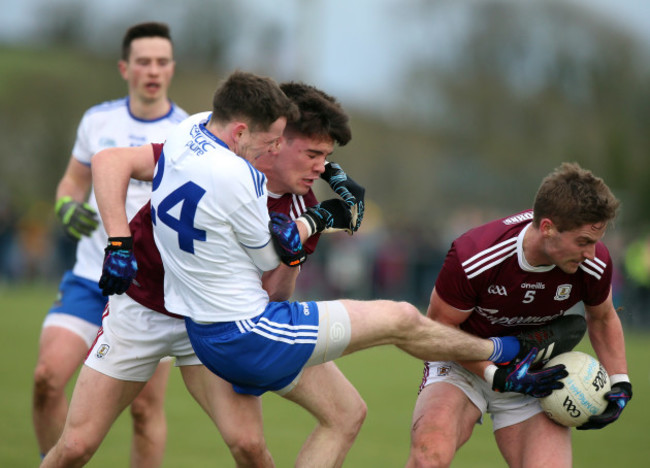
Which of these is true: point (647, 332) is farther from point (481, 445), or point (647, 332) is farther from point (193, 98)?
point (193, 98)

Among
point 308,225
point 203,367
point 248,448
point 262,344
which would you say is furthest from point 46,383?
point 308,225

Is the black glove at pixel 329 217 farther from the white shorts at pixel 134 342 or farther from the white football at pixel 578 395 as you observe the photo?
the white football at pixel 578 395

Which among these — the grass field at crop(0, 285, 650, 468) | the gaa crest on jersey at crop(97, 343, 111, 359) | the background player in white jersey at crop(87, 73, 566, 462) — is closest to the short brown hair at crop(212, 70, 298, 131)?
the background player in white jersey at crop(87, 73, 566, 462)

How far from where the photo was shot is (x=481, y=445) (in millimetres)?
8406

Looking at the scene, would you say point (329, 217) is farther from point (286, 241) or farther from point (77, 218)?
point (77, 218)

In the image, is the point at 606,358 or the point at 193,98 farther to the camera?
the point at 193,98

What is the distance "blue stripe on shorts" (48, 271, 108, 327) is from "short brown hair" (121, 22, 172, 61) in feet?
5.70

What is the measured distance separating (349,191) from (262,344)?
112cm

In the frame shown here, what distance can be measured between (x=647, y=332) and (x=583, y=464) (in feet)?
40.3

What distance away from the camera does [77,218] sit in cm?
576

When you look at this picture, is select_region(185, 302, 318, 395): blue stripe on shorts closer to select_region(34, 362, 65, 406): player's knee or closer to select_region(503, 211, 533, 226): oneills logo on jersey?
select_region(503, 211, 533, 226): oneills logo on jersey

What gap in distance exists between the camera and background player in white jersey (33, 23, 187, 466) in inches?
225

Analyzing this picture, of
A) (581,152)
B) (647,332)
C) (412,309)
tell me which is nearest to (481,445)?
(412,309)

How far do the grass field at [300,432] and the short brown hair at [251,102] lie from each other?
355 centimetres
